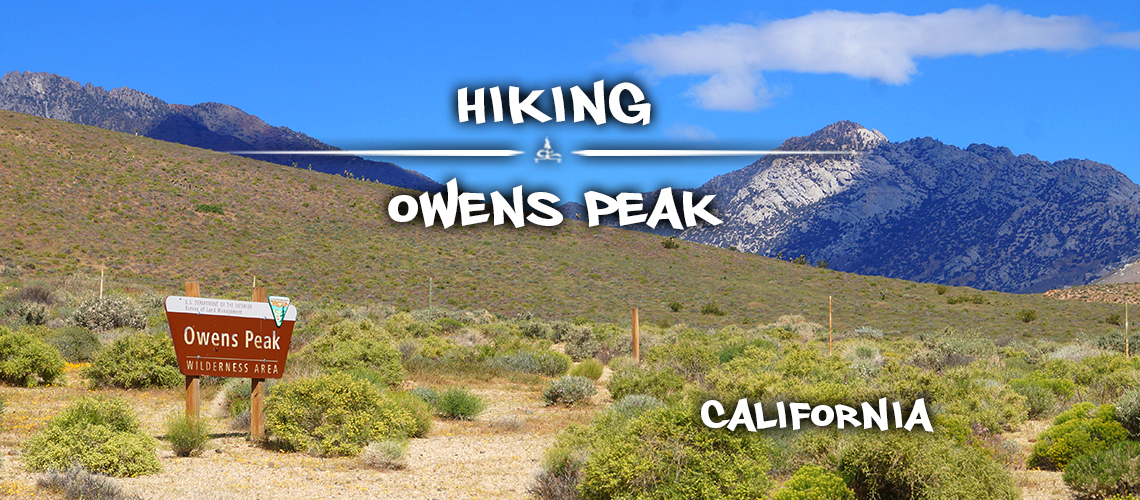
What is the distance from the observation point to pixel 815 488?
6.61m

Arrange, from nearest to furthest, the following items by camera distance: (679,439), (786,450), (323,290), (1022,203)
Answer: (679,439), (786,450), (323,290), (1022,203)

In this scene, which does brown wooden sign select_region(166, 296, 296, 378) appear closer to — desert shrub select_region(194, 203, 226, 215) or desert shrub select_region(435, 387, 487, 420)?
desert shrub select_region(435, 387, 487, 420)

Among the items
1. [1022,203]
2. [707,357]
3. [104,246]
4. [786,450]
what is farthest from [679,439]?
[1022,203]

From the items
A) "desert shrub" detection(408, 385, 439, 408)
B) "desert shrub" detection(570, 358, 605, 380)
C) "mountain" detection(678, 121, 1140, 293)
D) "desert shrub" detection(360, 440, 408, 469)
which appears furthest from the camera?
"mountain" detection(678, 121, 1140, 293)

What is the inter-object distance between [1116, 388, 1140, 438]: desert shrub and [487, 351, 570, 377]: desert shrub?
12.5m

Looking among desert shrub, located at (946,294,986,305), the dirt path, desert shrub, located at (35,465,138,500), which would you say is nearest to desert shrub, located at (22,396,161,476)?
the dirt path

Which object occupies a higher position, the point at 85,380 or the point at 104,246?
the point at 104,246

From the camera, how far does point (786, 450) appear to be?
28.7 ft

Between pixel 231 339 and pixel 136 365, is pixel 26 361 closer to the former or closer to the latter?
pixel 136 365

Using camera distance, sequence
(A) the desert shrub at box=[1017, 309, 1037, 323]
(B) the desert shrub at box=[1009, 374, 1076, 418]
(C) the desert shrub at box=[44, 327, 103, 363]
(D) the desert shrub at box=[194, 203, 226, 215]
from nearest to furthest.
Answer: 1. (B) the desert shrub at box=[1009, 374, 1076, 418]
2. (C) the desert shrub at box=[44, 327, 103, 363]
3. (A) the desert shrub at box=[1017, 309, 1037, 323]
4. (D) the desert shrub at box=[194, 203, 226, 215]

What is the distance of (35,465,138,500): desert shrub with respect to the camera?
24.3ft

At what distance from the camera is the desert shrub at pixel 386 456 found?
962cm

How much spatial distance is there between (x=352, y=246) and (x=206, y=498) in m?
44.9

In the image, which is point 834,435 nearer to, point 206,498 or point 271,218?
point 206,498
